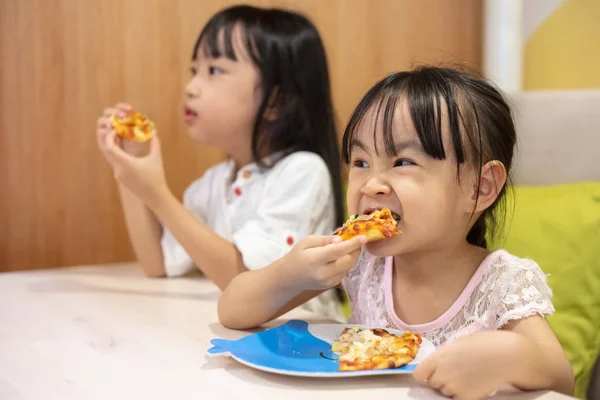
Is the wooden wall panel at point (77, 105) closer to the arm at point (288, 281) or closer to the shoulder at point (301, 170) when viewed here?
the shoulder at point (301, 170)

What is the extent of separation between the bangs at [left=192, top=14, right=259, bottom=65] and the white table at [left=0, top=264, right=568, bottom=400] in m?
0.46

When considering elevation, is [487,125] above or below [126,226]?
above

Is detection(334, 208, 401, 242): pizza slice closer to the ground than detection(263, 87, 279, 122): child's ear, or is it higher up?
closer to the ground

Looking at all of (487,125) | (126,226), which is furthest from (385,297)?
Answer: (126,226)

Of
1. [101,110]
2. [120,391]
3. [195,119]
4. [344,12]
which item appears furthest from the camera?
[344,12]

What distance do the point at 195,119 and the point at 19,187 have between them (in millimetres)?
392

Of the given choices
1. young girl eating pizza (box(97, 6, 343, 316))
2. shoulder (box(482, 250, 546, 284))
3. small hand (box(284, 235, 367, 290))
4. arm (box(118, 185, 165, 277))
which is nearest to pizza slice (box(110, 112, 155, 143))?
young girl eating pizza (box(97, 6, 343, 316))

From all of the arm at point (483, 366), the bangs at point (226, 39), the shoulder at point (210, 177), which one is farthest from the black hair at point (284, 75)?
the arm at point (483, 366)

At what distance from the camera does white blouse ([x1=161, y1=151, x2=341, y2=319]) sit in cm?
124

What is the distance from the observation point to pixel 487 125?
92 cm

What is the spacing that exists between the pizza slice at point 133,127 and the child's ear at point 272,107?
0.23 m

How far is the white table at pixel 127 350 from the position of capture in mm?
720

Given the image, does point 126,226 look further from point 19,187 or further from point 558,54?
point 558,54

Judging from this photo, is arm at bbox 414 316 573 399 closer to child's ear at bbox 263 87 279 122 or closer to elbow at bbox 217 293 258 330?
elbow at bbox 217 293 258 330
